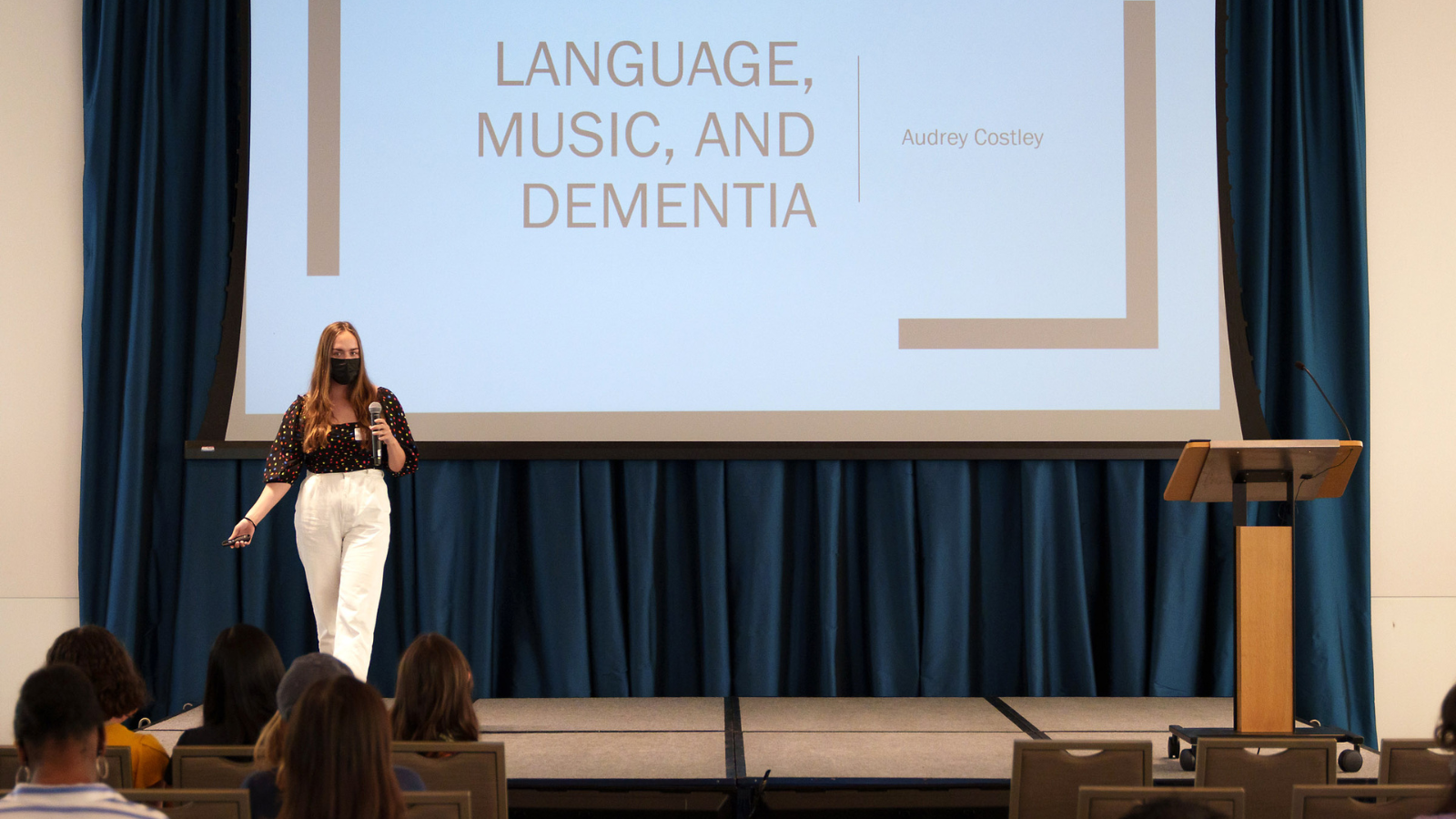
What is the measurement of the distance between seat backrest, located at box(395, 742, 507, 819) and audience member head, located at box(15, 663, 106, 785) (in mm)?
530

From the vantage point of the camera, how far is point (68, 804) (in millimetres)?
1428

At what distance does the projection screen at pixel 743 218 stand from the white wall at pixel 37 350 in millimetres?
849

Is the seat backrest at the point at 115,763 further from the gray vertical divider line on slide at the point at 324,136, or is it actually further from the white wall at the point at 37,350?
the white wall at the point at 37,350

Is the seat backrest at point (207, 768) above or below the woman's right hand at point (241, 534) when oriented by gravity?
below

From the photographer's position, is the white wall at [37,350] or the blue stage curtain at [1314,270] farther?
the white wall at [37,350]

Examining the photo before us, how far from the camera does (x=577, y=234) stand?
13.9 ft

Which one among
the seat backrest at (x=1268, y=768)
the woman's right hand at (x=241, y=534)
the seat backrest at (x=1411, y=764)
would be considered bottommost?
the seat backrest at (x=1268, y=768)

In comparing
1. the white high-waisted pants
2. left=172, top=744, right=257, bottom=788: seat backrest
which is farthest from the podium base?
the white high-waisted pants

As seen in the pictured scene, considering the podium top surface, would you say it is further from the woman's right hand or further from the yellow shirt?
the woman's right hand

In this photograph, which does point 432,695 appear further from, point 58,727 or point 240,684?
point 58,727

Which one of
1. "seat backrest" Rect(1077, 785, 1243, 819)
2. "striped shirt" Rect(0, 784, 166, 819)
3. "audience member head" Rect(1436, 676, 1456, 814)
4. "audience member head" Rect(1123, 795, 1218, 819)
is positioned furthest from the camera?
"seat backrest" Rect(1077, 785, 1243, 819)

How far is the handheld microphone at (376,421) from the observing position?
3.22 m

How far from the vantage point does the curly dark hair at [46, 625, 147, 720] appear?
7.17 ft

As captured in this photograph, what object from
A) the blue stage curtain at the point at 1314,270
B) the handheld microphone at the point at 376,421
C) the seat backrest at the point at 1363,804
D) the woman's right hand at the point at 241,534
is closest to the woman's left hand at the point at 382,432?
the handheld microphone at the point at 376,421
